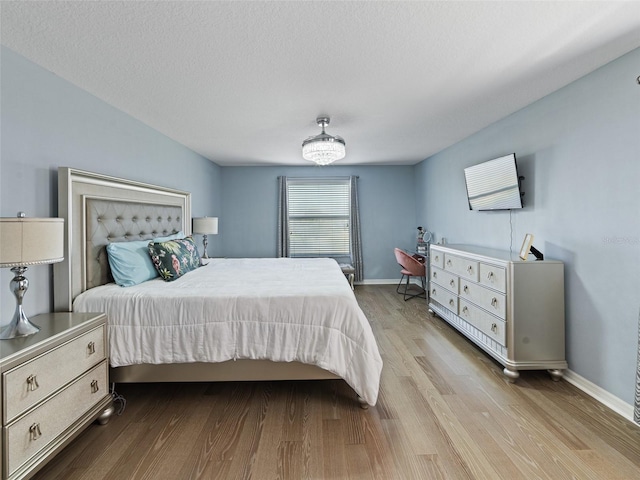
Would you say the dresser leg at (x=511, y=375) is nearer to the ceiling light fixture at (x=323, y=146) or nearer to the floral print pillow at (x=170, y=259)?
the ceiling light fixture at (x=323, y=146)

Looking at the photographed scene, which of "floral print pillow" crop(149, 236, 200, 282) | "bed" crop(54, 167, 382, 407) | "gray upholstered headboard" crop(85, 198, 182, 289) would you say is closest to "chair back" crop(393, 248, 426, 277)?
"bed" crop(54, 167, 382, 407)

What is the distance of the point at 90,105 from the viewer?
2391mm

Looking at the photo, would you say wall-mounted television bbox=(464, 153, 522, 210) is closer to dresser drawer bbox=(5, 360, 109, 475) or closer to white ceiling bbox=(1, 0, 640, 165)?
white ceiling bbox=(1, 0, 640, 165)

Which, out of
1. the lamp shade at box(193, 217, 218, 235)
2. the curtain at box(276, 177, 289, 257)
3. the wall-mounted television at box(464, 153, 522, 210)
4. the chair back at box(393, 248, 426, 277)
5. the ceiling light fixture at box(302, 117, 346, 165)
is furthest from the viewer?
the curtain at box(276, 177, 289, 257)

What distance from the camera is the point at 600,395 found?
2.07 metres

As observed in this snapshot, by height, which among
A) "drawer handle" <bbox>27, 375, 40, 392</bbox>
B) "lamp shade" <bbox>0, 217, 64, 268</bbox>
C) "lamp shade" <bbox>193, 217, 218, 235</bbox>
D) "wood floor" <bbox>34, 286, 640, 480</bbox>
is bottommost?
"wood floor" <bbox>34, 286, 640, 480</bbox>

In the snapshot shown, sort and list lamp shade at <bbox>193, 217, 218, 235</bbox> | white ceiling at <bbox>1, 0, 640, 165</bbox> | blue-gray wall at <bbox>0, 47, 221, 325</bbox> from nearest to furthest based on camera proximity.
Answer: white ceiling at <bbox>1, 0, 640, 165</bbox> → blue-gray wall at <bbox>0, 47, 221, 325</bbox> → lamp shade at <bbox>193, 217, 218, 235</bbox>

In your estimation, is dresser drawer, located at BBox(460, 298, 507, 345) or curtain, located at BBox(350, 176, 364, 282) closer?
Answer: dresser drawer, located at BBox(460, 298, 507, 345)

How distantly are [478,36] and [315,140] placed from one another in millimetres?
1640

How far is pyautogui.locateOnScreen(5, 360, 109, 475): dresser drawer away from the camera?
1.29 metres

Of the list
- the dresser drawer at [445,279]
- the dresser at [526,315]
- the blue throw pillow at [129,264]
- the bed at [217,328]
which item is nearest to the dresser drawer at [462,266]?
the dresser drawer at [445,279]

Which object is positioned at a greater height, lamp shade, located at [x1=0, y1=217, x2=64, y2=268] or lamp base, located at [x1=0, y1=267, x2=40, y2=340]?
lamp shade, located at [x1=0, y1=217, x2=64, y2=268]

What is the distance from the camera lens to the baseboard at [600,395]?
1.90 metres

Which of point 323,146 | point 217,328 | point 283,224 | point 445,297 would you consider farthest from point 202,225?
point 445,297
